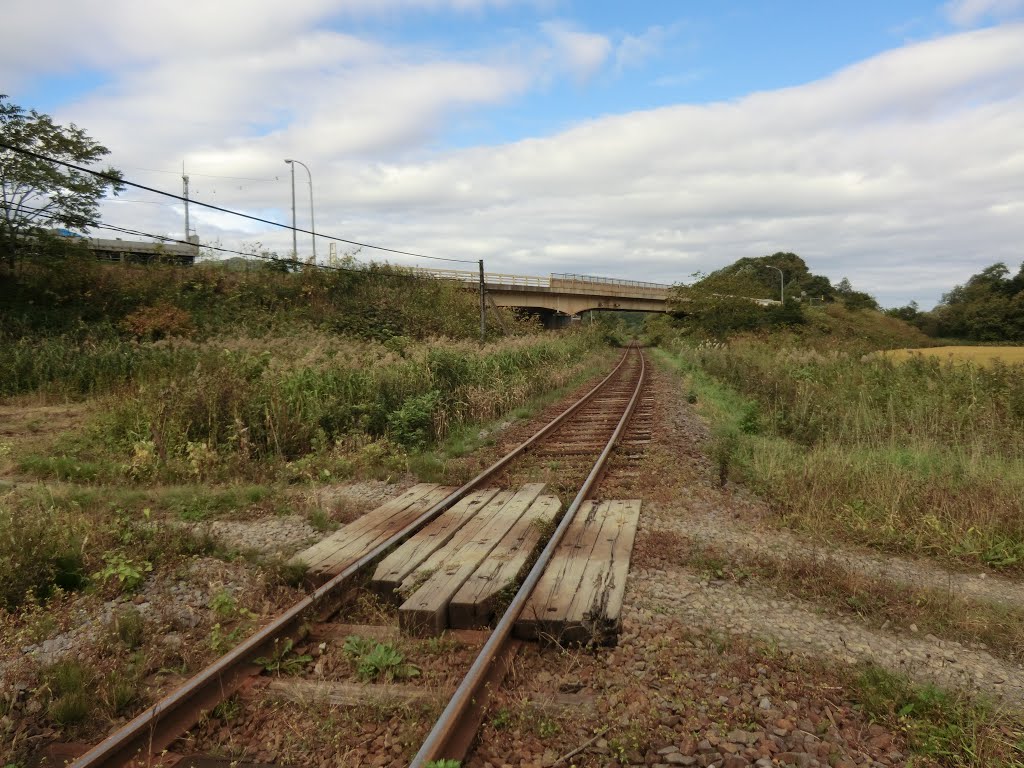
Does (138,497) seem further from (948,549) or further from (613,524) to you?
(948,549)

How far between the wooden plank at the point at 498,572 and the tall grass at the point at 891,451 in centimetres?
247

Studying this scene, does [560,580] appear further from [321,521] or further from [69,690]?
[69,690]

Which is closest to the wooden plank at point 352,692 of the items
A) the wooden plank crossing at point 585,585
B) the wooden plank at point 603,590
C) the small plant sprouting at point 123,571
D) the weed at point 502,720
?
the weed at point 502,720

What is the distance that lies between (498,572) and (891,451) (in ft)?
20.3

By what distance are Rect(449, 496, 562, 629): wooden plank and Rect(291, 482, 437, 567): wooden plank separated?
1340mm

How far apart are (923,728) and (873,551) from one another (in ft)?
9.76

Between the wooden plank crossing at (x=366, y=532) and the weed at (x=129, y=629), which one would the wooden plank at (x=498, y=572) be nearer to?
the wooden plank crossing at (x=366, y=532)

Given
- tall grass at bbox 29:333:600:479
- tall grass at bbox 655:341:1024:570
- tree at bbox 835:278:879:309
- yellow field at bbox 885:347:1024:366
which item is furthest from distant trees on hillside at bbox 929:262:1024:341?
tall grass at bbox 29:333:600:479

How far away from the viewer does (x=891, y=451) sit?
8344 mm

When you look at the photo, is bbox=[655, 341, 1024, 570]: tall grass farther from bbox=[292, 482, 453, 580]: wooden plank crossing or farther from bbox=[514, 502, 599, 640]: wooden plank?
bbox=[292, 482, 453, 580]: wooden plank crossing

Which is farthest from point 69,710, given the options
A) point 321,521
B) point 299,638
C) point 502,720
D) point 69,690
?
point 321,521

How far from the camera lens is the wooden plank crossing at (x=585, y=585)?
390 cm

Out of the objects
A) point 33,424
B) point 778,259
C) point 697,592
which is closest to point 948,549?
point 697,592

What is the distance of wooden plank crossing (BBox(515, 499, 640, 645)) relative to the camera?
3.90m
